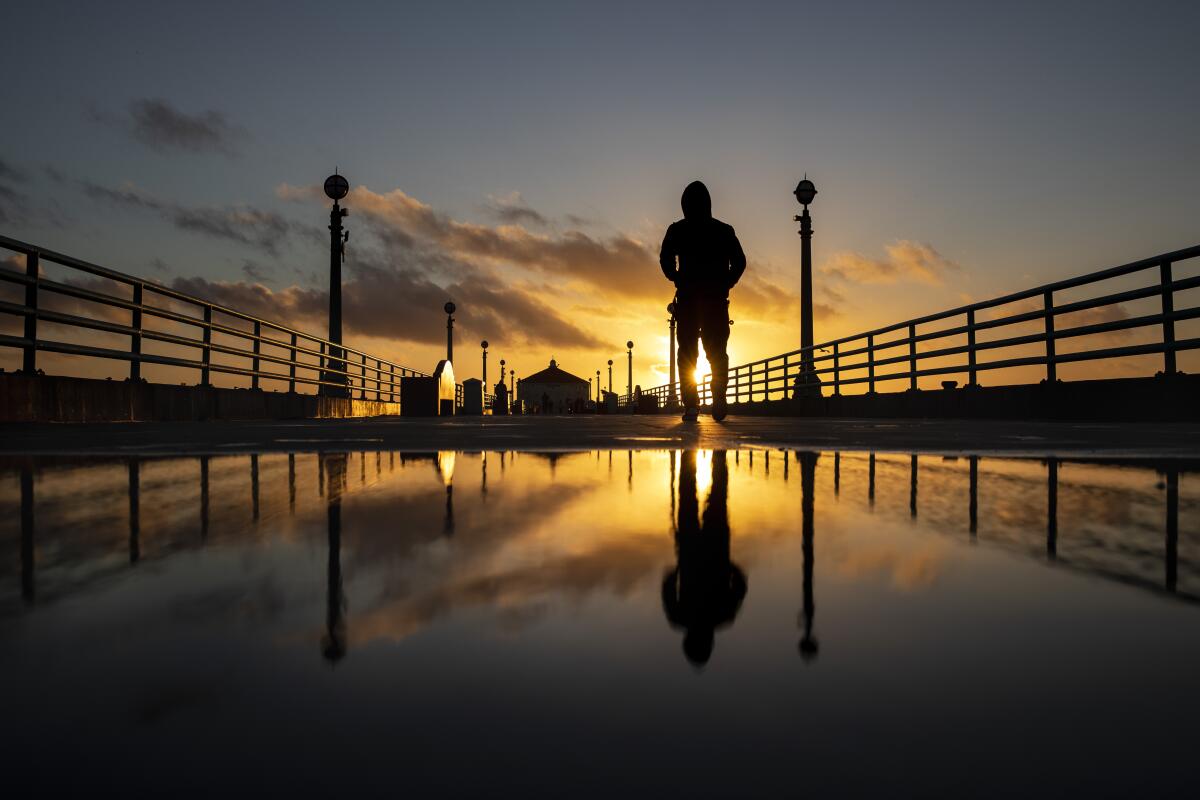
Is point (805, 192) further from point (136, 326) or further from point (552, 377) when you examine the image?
point (552, 377)

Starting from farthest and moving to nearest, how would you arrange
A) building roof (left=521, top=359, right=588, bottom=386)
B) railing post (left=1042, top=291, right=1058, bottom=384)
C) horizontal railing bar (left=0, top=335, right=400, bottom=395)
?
1. building roof (left=521, top=359, right=588, bottom=386)
2. railing post (left=1042, top=291, right=1058, bottom=384)
3. horizontal railing bar (left=0, top=335, right=400, bottom=395)

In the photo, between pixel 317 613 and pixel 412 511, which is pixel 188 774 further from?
pixel 412 511

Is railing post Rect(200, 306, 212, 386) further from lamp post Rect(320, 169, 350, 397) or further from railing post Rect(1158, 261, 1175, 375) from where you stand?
railing post Rect(1158, 261, 1175, 375)

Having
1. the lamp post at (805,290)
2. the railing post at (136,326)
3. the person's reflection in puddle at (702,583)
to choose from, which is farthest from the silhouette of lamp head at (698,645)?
the lamp post at (805,290)

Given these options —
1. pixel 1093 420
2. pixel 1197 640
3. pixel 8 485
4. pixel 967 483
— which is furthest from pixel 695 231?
pixel 1197 640

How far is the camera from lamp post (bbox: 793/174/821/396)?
17.7m

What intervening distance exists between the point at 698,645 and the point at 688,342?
26.4 ft

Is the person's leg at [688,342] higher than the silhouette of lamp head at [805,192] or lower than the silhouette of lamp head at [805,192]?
lower

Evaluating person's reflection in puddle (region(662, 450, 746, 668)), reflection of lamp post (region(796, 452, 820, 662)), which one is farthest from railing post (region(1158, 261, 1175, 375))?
person's reflection in puddle (region(662, 450, 746, 668))

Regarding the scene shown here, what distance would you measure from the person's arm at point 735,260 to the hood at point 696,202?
366 millimetres

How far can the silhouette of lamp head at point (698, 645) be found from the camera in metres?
0.73

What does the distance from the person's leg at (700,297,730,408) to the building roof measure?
138584mm

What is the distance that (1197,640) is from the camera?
0.80m

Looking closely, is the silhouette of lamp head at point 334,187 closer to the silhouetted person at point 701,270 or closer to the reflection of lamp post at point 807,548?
the silhouetted person at point 701,270
